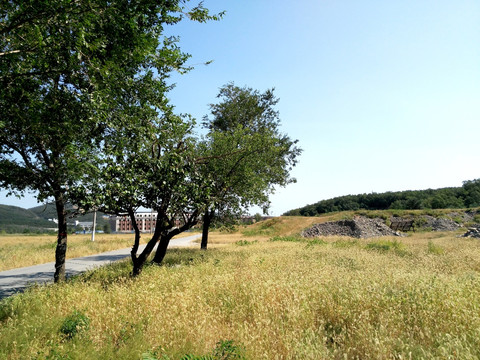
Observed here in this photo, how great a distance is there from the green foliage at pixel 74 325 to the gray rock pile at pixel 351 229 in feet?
122

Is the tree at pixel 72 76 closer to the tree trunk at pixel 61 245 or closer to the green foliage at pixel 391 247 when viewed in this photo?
the tree trunk at pixel 61 245

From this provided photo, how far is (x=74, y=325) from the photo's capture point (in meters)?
5.18

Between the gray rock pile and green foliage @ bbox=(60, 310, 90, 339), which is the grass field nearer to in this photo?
green foliage @ bbox=(60, 310, 90, 339)

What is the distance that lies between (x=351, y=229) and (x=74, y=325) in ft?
131

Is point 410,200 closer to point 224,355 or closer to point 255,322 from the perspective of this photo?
point 255,322

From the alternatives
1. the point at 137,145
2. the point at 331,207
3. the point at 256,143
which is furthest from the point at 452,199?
the point at 137,145

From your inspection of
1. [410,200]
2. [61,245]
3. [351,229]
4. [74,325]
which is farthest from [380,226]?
[74,325]

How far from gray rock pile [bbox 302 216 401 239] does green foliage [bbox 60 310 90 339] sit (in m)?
37.2

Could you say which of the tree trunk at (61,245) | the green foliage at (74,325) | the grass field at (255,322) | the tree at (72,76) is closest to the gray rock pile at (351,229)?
the grass field at (255,322)

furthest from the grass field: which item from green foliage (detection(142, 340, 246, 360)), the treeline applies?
the treeline

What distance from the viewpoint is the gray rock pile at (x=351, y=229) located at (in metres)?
38.7

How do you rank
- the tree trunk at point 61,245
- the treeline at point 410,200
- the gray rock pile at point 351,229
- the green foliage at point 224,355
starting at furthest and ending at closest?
the treeline at point 410,200 < the gray rock pile at point 351,229 < the tree trunk at point 61,245 < the green foliage at point 224,355

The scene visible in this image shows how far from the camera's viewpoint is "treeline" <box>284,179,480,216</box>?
2635 inches

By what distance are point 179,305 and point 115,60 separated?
236 inches
